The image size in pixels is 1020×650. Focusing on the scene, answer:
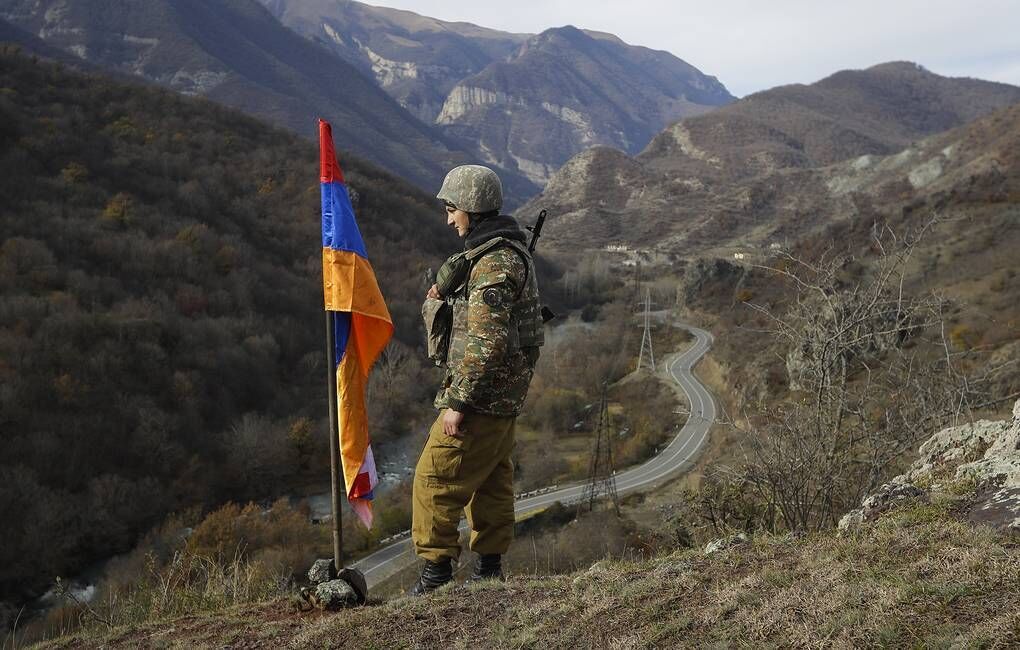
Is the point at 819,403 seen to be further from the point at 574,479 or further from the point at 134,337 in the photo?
the point at 134,337

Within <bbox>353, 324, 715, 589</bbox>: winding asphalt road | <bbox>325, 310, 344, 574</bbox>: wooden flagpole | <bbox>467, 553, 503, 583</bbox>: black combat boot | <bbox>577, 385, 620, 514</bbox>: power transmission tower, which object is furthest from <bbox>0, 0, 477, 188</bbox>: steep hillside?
<bbox>467, 553, 503, 583</bbox>: black combat boot

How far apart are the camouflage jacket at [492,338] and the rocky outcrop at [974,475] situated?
2098mm

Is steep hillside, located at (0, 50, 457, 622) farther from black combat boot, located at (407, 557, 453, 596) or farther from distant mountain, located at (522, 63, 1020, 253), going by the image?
distant mountain, located at (522, 63, 1020, 253)

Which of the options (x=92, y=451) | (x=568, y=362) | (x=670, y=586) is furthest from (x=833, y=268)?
(x=568, y=362)

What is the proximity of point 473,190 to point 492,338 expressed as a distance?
900 millimetres

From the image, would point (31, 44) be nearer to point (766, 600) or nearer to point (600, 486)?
point (600, 486)

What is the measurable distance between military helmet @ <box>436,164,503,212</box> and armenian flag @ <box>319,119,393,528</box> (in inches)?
33.2

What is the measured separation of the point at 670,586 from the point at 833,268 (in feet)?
17.2

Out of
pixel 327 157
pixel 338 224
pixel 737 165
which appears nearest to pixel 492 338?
pixel 338 224

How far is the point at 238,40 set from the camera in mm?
189750

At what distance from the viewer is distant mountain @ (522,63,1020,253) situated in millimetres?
109188

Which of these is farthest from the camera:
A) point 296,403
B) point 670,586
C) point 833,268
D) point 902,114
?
point 902,114

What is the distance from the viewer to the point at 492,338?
337 cm

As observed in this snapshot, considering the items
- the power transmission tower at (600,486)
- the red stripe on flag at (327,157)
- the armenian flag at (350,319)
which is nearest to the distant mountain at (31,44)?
the power transmission tower at (600,486)
